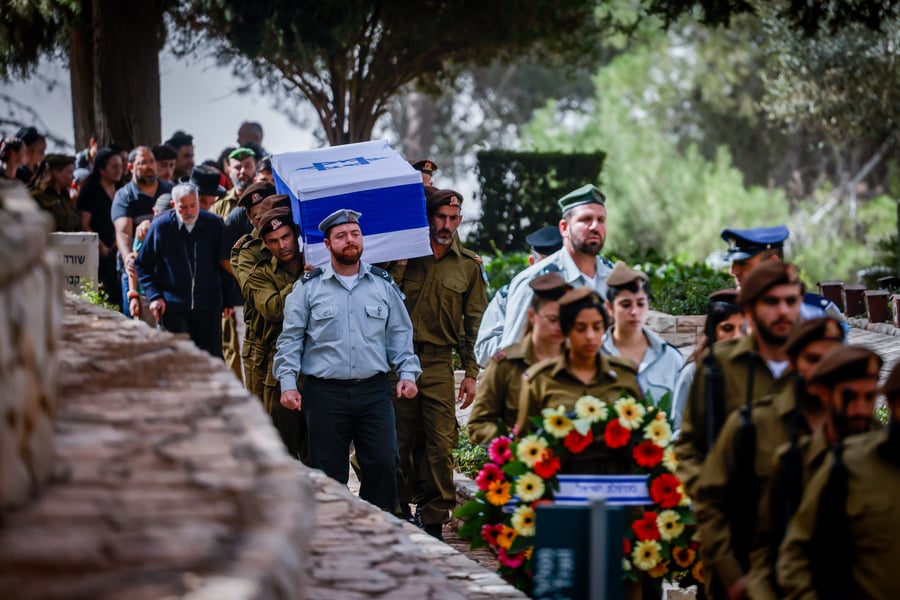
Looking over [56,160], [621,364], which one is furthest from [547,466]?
[56,160]

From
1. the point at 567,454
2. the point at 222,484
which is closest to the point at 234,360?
the point at 567,454

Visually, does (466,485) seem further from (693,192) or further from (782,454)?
(693,192)

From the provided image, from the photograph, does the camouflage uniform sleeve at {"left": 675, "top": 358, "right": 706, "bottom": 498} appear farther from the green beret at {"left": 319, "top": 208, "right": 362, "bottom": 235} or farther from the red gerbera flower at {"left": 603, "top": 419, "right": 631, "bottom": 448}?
the green beret at {"left": 319, "top": 208, "right": 362, "bottom": 235}

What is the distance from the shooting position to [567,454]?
6.64 m

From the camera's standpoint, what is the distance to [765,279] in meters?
5.81

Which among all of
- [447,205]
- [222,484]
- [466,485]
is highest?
[447,205]

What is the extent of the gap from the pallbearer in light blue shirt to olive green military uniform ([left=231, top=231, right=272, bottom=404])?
91 cm

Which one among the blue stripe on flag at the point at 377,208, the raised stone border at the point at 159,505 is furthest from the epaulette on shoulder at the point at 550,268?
the raised stone border at the point at 159,505

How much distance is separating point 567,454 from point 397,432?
3090mm

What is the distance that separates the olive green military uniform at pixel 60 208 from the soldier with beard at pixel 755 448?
8645mm

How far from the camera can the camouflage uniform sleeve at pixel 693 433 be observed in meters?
5.95

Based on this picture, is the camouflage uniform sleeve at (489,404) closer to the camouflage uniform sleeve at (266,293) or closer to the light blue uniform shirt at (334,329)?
the light blue uniform shirt at (334,329)

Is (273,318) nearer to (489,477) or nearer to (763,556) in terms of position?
(489,477)

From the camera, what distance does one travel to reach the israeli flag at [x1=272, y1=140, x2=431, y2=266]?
9133 millimetres
